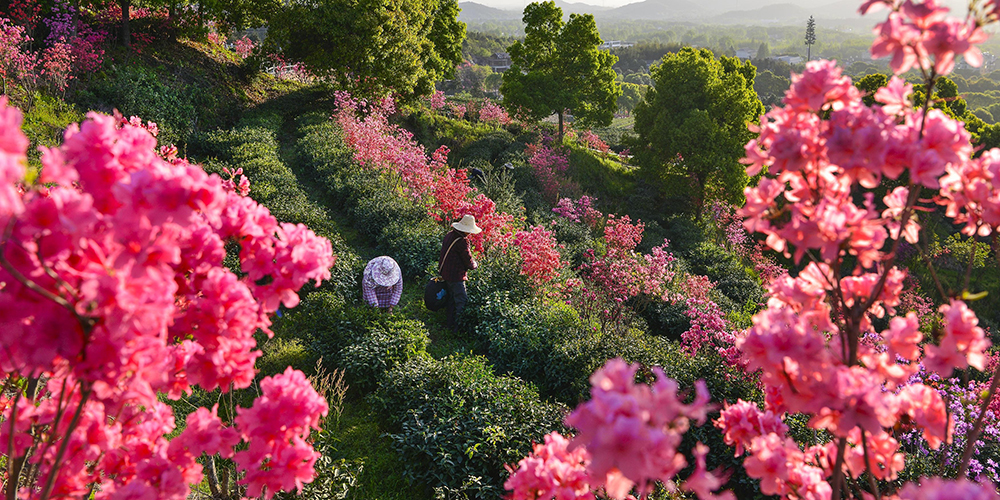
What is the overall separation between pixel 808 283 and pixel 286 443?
2.09 meters

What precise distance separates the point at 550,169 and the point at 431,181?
723 centimetres

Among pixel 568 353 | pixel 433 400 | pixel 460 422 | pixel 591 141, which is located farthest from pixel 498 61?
pixel 460 422

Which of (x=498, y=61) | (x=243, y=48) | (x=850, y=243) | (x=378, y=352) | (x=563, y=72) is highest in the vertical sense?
(x=243, y=48)

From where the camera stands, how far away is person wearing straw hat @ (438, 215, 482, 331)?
20.4 ft

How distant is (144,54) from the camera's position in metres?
13.8

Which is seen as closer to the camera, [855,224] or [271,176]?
[855,224]

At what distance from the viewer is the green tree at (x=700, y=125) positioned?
14.8 metres

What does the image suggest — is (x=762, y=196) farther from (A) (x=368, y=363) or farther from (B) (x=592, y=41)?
(B) (x=592, y=41)

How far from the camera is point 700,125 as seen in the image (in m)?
14.8

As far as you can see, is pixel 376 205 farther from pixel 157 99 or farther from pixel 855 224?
pixel 855 224

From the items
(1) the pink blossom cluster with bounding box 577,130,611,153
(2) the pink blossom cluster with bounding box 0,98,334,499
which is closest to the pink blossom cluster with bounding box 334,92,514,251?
(2) the pink blossom cluster with bounding box 0,98,334,499

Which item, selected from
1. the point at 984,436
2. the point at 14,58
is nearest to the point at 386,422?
the point at 984,436

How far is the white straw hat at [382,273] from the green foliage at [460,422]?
52.4 inches

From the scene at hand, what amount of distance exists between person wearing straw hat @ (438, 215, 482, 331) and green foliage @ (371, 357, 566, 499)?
→ 132 centimetres
